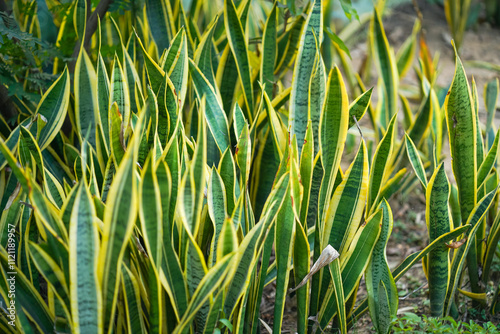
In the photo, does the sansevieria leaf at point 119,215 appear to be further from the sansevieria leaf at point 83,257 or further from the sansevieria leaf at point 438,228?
the sansevieria leaf at point 438,228

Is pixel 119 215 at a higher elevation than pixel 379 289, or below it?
higher

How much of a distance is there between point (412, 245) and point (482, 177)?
584 millimetres

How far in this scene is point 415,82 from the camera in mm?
2875

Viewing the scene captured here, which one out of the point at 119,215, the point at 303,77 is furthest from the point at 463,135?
the point at 119,215

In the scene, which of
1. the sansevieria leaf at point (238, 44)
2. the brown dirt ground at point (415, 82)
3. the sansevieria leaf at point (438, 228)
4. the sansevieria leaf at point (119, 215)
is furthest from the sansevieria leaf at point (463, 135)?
the sansevieria leaf at point (119, 215)

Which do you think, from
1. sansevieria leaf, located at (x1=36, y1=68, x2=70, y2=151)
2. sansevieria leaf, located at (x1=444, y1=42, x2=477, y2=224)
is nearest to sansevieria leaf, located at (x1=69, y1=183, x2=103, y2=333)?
sansevieria leaf, located at (x1=36, y1=68, x2=70, y2=151)

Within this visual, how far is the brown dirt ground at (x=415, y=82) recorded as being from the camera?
1287 millimetres

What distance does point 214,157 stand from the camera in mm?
1169

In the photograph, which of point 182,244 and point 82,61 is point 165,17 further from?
point 182,244

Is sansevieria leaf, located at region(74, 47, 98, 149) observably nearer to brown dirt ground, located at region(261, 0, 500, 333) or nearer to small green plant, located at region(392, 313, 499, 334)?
brown dirt ground, located at region(261, 0, 500, 333)

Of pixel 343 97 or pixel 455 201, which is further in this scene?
pixel 455 201

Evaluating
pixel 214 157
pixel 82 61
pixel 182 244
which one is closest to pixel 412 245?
pixel 214 157

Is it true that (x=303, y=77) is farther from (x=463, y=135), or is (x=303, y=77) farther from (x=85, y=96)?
(x=85, y=96)

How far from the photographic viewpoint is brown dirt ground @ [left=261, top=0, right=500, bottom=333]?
1.29 metres
